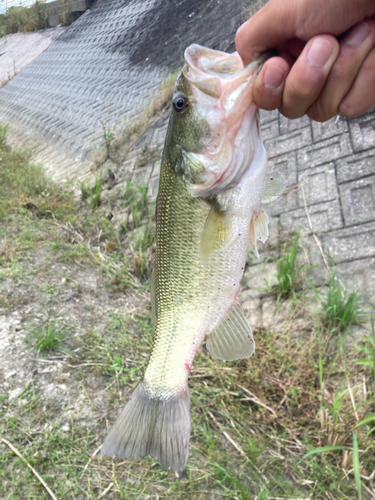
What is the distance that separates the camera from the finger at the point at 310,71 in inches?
43.3

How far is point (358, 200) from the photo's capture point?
10.00ft

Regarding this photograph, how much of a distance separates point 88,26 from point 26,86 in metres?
2.34

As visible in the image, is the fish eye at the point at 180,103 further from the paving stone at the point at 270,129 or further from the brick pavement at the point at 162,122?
the paving stone at the point at 270,129

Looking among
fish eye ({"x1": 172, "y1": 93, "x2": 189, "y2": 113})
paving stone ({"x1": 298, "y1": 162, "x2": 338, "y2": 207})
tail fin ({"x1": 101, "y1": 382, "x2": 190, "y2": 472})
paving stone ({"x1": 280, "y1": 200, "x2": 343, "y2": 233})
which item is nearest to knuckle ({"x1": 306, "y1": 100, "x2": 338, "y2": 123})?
fish eye ({"x1": 172, "y1": 93, "x2": 189, "y2": 113})

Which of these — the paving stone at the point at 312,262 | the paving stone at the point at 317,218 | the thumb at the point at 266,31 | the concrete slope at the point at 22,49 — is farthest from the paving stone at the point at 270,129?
the concrete slope at the point at 22,49

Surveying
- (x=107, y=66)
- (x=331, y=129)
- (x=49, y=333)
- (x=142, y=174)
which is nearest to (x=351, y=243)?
(x=331, y=129)

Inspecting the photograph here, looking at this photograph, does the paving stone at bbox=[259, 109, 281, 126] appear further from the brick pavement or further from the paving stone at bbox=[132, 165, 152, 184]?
the paving stone at bbox=[132, 165, 152, 184]

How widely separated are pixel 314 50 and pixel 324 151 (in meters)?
2.62

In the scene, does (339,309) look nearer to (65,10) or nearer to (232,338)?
(232,338)

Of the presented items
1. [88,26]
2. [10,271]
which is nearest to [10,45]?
[88,26]

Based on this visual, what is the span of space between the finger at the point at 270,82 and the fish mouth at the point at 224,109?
0.03 m

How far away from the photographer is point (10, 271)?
11.0ft

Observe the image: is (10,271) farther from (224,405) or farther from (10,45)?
(10,45)

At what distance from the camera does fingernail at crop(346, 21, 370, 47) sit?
3.70 feet
